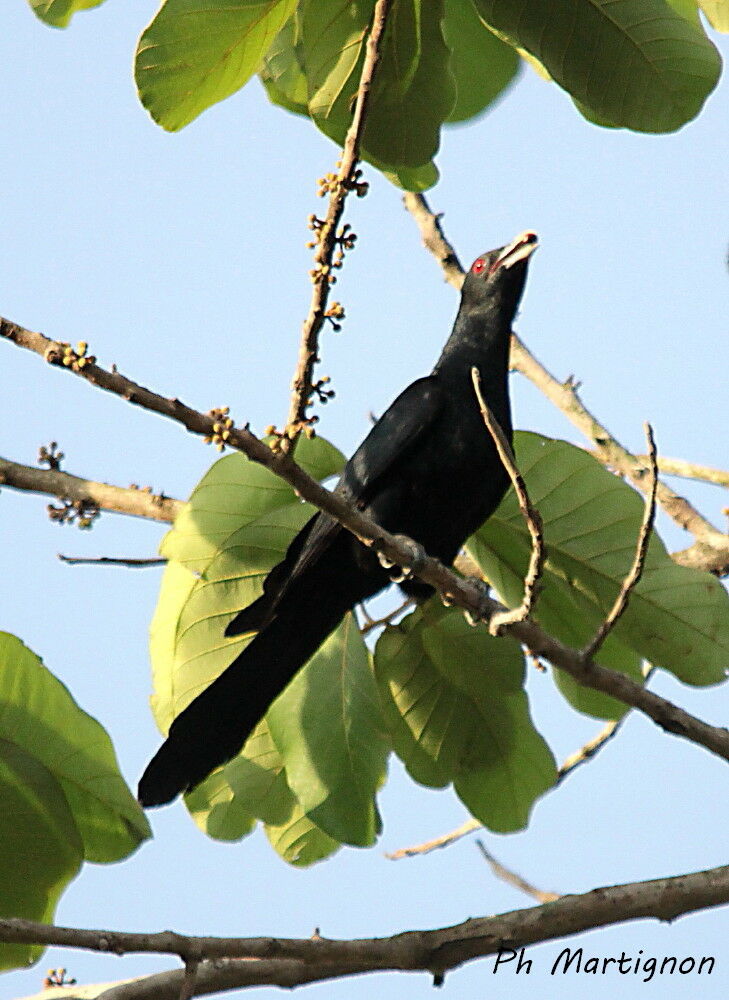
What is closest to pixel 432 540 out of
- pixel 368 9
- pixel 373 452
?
pixel 373 452

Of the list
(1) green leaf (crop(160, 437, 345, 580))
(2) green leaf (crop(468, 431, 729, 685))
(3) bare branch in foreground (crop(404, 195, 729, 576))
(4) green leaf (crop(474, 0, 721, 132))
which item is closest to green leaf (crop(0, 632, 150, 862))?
(1) green leaf (crop(160, 437, 345, 580))

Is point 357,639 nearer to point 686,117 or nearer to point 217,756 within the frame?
point 217,756

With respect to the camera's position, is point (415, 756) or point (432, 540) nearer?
point (415, 756)

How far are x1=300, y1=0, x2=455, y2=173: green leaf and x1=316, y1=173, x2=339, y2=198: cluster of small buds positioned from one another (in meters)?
0.67

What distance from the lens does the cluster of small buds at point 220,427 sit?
191 cm

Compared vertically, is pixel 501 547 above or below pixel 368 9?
below

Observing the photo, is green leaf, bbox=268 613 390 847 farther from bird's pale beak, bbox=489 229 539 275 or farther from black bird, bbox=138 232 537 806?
bird's pale beak, bbox=489 229 539 275

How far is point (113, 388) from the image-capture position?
6.12ft

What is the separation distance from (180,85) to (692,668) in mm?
1866

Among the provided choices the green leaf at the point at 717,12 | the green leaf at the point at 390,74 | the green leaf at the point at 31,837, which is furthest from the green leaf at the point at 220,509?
the green leaf at the point at 717,12

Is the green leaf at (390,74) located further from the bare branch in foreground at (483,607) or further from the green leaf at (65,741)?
the green leaf at (65,741)

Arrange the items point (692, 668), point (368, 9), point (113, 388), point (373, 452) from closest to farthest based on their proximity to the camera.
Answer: point (113, 388) < point (368, 9) < point (692, 668) < point (373, 452)

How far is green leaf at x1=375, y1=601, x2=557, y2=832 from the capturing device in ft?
10.5

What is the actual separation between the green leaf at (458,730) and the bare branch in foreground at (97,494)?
3.18 feet
